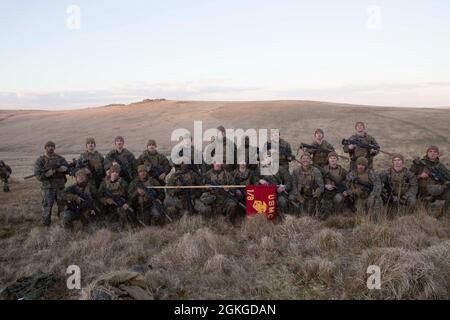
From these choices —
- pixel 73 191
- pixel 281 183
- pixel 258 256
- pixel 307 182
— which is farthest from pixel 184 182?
pixel 258 256

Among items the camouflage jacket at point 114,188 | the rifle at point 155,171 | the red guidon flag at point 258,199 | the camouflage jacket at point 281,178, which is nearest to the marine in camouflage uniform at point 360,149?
the camouflage jacket at point 281,178

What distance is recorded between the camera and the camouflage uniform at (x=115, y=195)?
8.82 metres

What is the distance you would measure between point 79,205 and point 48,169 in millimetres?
1361

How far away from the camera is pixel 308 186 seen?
9125 mm

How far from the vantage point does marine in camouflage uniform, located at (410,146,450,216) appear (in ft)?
29.4

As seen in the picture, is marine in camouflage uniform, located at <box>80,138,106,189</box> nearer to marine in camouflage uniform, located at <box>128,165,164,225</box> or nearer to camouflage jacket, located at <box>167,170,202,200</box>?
marine in camouflage uniform, located at <box>128,165,164,225</box>

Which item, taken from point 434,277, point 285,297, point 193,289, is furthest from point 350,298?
point 193,289

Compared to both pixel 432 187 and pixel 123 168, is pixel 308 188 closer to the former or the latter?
pixel 432 187

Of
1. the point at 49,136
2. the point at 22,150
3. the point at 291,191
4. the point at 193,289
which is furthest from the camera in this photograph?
the point at 49,136

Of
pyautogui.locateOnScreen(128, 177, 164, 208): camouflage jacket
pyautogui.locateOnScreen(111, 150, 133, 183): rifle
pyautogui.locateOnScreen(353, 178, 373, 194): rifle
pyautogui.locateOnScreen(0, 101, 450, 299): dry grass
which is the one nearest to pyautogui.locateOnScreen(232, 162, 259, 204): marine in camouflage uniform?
pyautogui.locateOnScreen(0, 101, 450, 299): dry grass

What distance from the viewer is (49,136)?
3941 centimetres

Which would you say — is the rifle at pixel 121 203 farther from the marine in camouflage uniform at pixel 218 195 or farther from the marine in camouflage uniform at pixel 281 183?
the marine in camouflage uniform at pixel 281 183

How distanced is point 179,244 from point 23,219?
486cm
